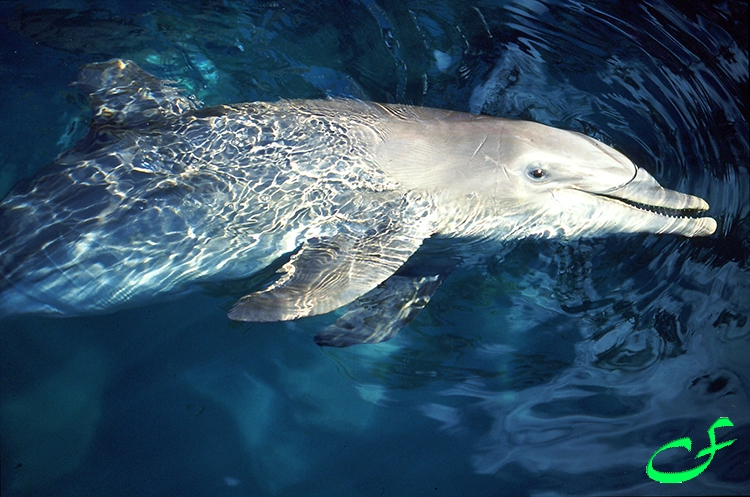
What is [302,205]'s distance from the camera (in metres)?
5.27

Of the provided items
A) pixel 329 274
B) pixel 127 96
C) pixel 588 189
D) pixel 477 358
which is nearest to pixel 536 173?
pixel 588 189

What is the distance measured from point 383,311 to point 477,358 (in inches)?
40.7

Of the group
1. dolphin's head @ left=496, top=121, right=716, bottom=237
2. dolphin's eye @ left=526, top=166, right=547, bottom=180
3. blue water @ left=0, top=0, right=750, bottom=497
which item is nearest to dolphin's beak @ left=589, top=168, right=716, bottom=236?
dolphin's head @ left=496, top=121, right=716, bottom=237

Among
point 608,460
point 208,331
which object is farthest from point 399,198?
point 608,460

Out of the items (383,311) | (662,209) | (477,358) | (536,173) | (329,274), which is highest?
(536,173)

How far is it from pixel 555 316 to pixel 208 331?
348cm

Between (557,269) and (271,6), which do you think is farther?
(271,6)

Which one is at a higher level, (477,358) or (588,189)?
(588,189)

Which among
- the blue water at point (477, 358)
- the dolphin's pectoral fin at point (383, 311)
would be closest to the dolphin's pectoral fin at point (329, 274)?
the dolphin's pectoral fin at point (383, 311)

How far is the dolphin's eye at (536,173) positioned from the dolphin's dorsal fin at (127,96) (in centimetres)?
374

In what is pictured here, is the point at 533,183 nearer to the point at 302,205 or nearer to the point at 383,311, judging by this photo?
the point at 383,311

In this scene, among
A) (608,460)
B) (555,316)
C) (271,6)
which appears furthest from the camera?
(271,6)

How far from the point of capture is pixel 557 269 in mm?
5703

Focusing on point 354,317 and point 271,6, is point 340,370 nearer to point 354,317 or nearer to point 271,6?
point 354,317
